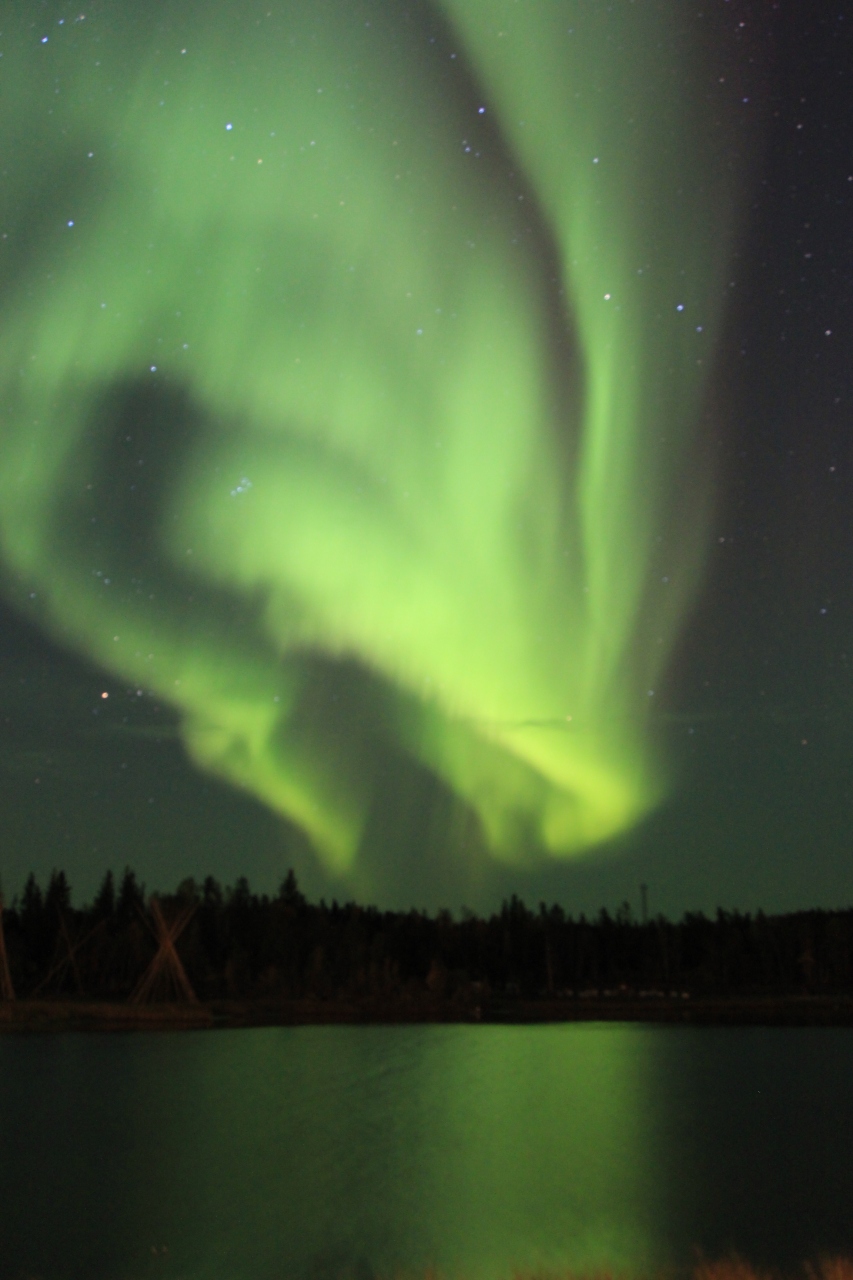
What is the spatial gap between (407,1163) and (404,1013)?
50.0 meters

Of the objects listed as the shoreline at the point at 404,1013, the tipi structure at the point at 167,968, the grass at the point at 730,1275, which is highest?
the tipi structure at the point at 167,968

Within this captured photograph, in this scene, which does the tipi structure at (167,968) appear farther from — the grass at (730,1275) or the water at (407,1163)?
the grass at (730,1275)

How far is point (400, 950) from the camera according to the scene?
11088 cm

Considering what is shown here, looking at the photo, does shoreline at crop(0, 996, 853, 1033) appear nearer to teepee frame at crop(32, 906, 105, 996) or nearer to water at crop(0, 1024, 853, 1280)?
teepee frame at crop(32, 906, 105, 996)

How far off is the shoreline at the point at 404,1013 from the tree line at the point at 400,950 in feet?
13.6

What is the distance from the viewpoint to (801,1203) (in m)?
18.7

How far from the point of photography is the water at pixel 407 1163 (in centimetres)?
1559

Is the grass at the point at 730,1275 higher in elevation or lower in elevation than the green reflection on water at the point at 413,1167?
higher

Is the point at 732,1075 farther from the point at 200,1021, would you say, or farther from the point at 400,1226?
the point at 200,1021

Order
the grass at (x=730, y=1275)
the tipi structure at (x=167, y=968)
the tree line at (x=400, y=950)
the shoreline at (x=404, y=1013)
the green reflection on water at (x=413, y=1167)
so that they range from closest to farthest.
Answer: the grass at (x=730, y=1275)
the green reflection on water at (x=413, y=1167)
the shoreline at (x=404, y=1013)
the tipi structure at (x=167, y=968)
the tree line at (x=400, y=950)

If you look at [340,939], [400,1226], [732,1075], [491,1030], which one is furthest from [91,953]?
[400,1226]

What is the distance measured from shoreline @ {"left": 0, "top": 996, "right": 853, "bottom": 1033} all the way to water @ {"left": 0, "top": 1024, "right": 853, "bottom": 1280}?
48.7 ft

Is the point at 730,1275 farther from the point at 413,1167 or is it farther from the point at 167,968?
the point at 167,968

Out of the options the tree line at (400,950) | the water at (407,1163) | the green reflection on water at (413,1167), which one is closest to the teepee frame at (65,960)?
the tree line at (400,950)
